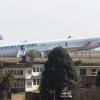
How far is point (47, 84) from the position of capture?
3638cm

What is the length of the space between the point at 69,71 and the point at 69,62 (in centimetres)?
64

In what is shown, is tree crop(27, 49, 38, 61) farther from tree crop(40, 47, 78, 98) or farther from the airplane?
tree crop(40, 47, 78, 98)

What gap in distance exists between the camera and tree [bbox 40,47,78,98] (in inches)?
1425

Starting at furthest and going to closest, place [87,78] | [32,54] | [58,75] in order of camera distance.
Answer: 1. [32,54]
2. [87,78]
3. [58,75]

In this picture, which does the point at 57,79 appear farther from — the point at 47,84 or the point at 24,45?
the point at 24,45

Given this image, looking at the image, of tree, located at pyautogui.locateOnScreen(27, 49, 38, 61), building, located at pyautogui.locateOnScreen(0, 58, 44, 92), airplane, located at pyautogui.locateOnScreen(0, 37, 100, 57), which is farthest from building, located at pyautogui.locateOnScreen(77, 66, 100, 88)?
airplane, located at pyautogui.locateOnScreen(0, 37, 100, 57)

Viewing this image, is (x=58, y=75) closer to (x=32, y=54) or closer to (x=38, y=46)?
(x=32, y=54)

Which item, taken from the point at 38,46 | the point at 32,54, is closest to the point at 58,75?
the point at 32,54

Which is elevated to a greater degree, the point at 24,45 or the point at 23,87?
the point at 24,45

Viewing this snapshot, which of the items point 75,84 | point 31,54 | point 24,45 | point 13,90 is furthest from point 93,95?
point 24,45

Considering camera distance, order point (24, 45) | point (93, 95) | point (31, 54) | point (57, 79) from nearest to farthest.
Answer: point (57, 79) → point (93, 95) → point (31, 54) → point (24, 45)

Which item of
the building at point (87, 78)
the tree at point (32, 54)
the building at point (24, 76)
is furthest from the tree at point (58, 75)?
the tree at point (32, 54)

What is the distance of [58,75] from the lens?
36250 millimetres

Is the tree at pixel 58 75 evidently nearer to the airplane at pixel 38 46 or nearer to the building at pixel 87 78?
the building at pixel 87 78
